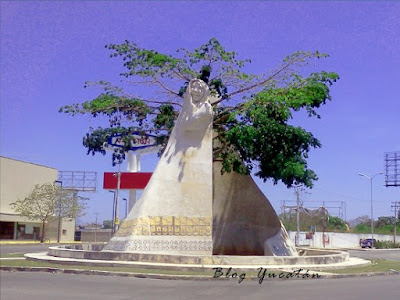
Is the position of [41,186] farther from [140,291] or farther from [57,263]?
[140,291]

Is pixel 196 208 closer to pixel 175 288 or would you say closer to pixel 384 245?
pixel 175 288

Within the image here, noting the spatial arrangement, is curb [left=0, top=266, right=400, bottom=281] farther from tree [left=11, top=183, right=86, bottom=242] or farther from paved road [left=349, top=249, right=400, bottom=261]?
tree [left=11, top=183, right=86, bottom=242]

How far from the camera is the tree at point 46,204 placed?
183 feet

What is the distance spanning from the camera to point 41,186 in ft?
191

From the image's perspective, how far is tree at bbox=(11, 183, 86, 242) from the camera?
55.7 meters

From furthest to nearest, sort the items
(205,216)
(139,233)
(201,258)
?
(205,216) < (139,233) < (201,258)

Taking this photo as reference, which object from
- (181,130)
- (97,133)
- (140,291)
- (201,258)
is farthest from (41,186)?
(140,291)

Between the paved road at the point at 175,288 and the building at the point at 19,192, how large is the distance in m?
43.6

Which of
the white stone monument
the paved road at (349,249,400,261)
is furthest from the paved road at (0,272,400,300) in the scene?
the paved road at (349,249,400,261)

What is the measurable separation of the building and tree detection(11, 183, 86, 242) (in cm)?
115

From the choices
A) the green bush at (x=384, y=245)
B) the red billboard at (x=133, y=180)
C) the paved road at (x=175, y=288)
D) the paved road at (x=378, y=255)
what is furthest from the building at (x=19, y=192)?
the paved road at (x=175, y=288)

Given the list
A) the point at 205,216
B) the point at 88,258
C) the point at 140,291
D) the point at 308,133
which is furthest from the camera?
the point at 308,133

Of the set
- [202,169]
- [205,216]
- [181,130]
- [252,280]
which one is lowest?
[252,280]

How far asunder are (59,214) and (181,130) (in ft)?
124
